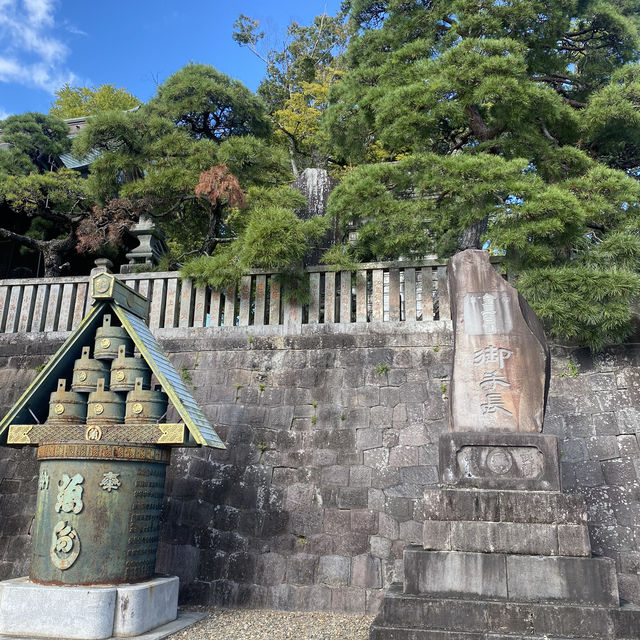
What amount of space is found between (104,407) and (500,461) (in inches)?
124

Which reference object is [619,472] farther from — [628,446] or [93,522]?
[93,522]

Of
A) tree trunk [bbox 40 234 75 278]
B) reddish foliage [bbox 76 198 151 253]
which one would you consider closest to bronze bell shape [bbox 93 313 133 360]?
reddish foliage [bbox 76 198 151 253]

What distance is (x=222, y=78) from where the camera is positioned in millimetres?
10695

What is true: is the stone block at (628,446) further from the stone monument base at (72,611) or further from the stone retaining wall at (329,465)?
the stone monument base at (72,611)

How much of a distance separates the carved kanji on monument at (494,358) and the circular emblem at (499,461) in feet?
0.78

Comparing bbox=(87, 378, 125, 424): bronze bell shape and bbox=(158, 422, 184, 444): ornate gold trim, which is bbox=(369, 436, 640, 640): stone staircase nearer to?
bbox=(158, 422, 184, 444): ornate gold trim

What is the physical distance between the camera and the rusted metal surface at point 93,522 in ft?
13.6

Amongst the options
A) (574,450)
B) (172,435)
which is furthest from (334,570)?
(574,450)

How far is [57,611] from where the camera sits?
3.97 meters

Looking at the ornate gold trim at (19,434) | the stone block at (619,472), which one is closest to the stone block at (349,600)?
the stone block at (619,472)

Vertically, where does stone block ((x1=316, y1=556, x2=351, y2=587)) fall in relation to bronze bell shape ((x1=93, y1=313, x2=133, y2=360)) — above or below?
below

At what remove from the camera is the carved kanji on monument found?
4.60 metres

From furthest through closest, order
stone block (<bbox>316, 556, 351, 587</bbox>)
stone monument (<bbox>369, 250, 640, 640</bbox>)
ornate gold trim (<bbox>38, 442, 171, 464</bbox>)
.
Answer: stone block (<bbox>316, 556, 351, 587</bbox>)
ornate gold trim (<bbox>38, 442, 171, 464</bbox>)
stone monument (<bbox>369, 250, 640, 640</bbox>)

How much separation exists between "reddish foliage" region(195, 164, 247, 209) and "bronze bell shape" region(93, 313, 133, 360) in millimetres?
3696
